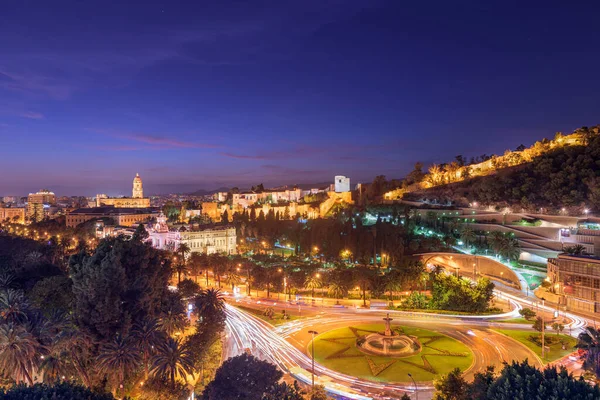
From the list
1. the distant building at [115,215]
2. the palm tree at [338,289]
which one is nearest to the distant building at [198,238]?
the palm tree at [338,289]

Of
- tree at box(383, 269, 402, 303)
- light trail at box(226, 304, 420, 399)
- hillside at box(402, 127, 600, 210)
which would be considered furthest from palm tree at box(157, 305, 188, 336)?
hillside at box(402, 127, 600, 210)

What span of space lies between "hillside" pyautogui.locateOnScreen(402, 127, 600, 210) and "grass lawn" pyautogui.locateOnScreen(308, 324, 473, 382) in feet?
117

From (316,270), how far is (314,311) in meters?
10.2

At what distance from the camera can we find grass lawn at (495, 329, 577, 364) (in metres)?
24.0

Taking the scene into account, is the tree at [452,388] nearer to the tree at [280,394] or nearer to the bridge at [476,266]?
the tree at [280,394]

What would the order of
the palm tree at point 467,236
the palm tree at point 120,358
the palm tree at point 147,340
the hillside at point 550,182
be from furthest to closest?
1. the hillside at point 550,182
2. the palm tree at point 467,236
3. the palm tree at point 147,340
4. the palm tree at point 120,358

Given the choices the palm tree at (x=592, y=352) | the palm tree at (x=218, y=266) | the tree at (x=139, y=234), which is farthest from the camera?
the palm tree at (x=218, y=266)

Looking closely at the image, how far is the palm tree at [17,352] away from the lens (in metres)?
17.1

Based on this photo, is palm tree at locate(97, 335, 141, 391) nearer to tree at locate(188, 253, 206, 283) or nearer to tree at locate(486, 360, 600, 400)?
tree at locate(486, 360, 600, 400)

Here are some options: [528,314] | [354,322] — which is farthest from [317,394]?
[528,314]


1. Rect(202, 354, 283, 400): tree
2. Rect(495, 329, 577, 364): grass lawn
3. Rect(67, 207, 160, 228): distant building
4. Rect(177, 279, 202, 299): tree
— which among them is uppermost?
Rect(67, 207, 160, 228): distant building

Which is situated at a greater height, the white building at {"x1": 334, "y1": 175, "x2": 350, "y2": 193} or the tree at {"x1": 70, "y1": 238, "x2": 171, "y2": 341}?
the white building at {"x1": 334, "y1": 175, "x2": 350, "y2": 193}

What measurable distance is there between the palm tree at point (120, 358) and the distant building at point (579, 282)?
116 feet

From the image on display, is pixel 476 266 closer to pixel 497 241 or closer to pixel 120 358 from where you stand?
pixel 497 241
